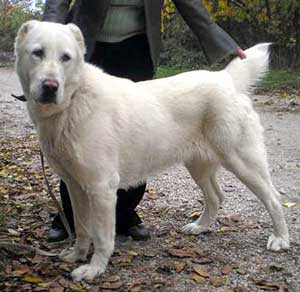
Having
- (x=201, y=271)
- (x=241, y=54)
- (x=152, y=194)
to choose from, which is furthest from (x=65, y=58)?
(x=152, y=194)

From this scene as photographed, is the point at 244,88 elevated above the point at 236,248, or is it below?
above

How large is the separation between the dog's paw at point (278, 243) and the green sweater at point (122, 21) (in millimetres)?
1936

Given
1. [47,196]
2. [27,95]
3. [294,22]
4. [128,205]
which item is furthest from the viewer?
[294,22]

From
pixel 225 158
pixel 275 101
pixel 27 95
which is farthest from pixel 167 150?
pixel 275 101

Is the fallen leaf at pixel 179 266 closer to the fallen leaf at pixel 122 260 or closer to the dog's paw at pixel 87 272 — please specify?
the fallen leaf at pixel 122 260

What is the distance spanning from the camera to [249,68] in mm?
4566

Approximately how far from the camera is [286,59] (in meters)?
19.2

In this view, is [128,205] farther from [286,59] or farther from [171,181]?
[286,59]

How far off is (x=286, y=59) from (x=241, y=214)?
1479 centimetres

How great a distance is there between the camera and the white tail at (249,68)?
452 cm

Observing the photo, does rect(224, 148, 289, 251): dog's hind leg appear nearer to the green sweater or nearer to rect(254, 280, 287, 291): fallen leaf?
rect(254, 280, 287, 291): fallen leaf

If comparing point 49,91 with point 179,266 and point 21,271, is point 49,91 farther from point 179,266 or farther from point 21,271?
point 179,266

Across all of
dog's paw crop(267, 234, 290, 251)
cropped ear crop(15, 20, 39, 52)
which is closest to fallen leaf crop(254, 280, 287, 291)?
dog's paw crop(267, 234, 290, 251)

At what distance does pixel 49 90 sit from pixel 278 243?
2.21m
